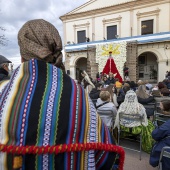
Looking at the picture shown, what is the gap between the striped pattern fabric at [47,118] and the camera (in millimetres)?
628

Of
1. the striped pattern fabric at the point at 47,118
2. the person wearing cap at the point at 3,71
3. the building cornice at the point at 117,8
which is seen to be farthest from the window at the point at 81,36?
the striped pattern fabric at the point at 47,118

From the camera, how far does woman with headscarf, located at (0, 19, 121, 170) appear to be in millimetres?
625

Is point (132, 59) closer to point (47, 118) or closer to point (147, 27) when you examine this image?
point (147, 27)

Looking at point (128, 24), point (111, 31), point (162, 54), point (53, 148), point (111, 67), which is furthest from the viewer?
point (111, 31)

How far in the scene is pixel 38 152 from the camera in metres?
0.62

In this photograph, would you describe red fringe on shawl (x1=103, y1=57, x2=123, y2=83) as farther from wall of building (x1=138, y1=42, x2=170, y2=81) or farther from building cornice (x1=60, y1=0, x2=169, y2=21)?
building cornice (x1=60, y1=0, x2=169, y2=21)

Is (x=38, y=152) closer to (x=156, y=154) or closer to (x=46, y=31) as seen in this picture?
(x=46, y=31)

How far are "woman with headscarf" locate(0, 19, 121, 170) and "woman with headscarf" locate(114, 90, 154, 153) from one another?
8.28ft

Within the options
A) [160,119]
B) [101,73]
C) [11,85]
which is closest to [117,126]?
[160,119]

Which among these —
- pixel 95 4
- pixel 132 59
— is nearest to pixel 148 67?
pixel 132 59

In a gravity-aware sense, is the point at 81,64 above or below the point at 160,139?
above

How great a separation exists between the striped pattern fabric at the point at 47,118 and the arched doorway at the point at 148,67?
16.3 meters

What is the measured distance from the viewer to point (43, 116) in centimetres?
64

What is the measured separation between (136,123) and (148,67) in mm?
14620
